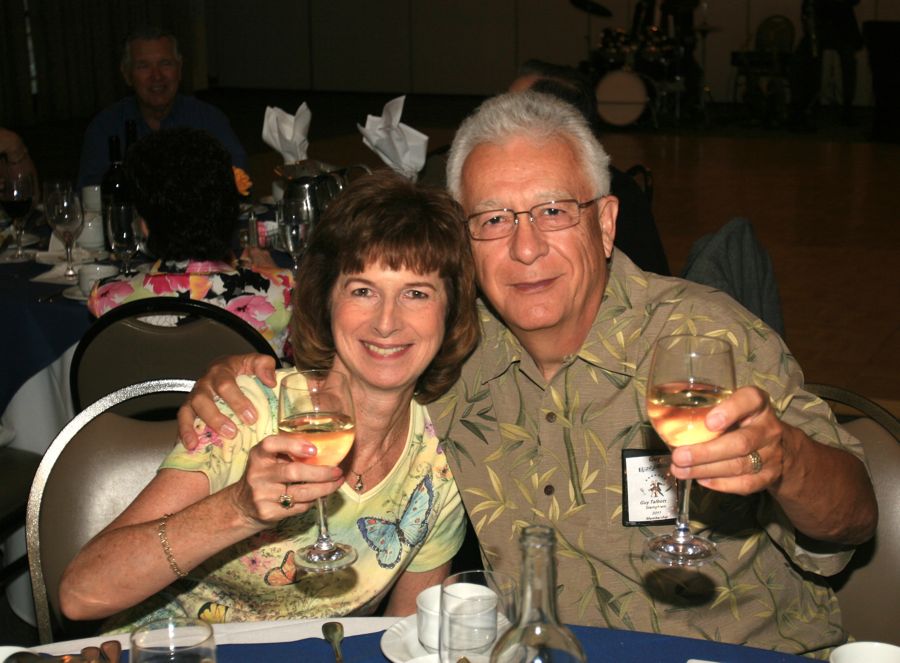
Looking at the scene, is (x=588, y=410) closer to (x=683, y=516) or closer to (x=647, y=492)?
(x=647, y=492)

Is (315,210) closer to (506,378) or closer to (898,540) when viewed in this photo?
(506,378)

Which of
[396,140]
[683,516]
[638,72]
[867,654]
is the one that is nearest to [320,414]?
[683,516]

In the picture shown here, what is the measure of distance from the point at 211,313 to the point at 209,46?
60.3 ft

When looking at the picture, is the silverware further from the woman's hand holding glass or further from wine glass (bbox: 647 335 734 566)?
wine glass (bbox: 647 335 734 566)

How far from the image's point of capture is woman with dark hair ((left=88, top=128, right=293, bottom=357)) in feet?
10.8

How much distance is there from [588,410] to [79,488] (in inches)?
38.5

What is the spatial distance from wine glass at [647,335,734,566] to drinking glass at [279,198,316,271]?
2.48 m

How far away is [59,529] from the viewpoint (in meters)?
2.12

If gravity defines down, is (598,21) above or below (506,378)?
above

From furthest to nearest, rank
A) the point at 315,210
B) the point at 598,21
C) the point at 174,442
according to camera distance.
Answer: the point at 598,21 → the point at 315,210 → the point at 174,442

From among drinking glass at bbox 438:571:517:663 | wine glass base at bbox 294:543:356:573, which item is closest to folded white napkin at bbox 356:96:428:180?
wine glass base at bbox 294:543:356:573

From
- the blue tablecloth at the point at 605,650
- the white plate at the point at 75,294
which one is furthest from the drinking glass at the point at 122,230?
the blue tablecloth at the point at 605,650

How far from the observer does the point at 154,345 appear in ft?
10.1

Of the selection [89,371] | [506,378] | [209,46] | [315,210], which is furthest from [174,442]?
[209,46]
